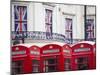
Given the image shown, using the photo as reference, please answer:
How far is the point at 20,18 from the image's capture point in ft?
9.22

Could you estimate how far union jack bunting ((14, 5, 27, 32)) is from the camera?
2793 millimetres

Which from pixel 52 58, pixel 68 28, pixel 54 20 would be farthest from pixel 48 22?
pixel 52 58

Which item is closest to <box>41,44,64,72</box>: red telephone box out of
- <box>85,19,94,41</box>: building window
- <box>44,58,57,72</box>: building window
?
<box>44,58,57,72</box>: building window

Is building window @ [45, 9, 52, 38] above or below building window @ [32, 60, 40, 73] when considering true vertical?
above

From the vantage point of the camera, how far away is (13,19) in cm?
278

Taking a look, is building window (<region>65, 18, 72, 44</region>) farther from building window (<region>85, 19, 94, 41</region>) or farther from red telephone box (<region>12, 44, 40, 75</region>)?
red telephone box (<region>12, 44, 40, 75</region>)

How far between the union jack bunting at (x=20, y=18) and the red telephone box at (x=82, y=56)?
2.30 ft

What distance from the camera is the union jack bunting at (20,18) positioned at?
2.79 m

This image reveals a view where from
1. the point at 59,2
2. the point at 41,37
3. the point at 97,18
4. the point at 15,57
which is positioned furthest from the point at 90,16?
the point at 15,57

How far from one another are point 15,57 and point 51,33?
530 millimetres

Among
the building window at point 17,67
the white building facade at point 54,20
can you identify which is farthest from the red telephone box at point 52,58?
the building window at point 17,67

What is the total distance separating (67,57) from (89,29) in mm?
469

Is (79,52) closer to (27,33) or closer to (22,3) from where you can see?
(27,33)

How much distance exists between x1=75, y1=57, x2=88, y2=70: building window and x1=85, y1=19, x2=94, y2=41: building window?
0.90 ft
